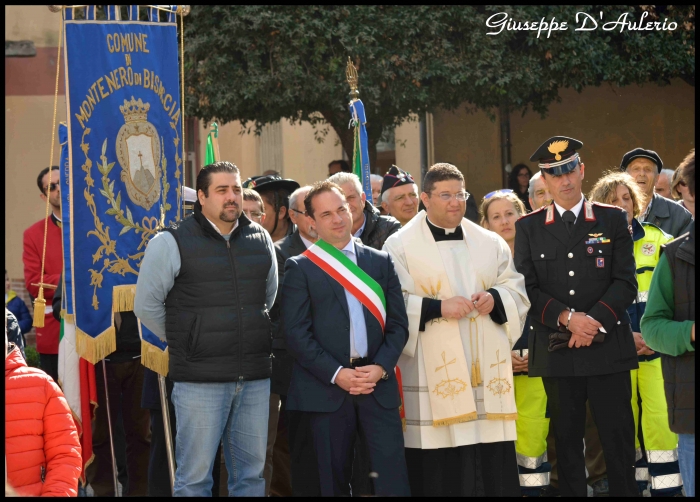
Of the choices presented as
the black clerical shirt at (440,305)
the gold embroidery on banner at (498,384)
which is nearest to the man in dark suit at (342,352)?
the black clerical shirt at (440,305)

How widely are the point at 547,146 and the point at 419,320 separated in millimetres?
1340

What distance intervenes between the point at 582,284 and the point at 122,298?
2.83 meters

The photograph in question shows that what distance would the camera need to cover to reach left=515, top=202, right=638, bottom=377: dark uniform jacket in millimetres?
5520

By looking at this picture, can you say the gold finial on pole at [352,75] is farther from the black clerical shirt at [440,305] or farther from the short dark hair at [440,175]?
the black clerical shirt at [440,305]

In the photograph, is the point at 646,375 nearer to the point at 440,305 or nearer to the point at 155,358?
the point at 440,305

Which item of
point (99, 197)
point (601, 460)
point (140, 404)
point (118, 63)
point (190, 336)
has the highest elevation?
point (118, 63)

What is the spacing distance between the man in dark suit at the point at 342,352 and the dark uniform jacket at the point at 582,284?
916 millimetres

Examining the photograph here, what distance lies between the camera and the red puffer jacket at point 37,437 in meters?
4.28

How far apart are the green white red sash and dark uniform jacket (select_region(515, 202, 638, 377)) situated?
1012 mm

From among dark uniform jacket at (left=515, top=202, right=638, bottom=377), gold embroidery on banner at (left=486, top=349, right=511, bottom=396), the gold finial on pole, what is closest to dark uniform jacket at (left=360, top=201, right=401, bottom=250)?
dark uniform jacket at (left=515, top=202, right=638, bottom=377)

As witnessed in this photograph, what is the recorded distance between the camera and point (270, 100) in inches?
460

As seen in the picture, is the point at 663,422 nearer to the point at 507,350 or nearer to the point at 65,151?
the point at 507,350

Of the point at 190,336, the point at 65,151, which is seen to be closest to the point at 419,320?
the point at 190,336

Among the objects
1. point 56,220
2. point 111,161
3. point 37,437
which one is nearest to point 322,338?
point 37,437
